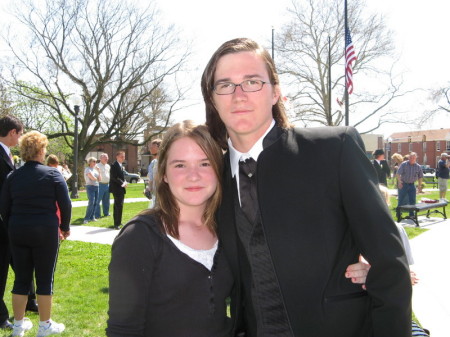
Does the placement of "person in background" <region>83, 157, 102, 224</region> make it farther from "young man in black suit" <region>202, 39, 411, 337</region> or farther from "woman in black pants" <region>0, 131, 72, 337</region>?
"young man in black suit" <region>202, 39, 411, 337</region>

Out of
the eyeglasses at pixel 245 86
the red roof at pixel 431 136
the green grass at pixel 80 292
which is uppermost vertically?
the red roof at pixel 431 136

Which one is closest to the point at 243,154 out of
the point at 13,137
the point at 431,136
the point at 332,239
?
the point at 332,239

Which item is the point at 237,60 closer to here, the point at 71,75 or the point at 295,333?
the point at 295,333

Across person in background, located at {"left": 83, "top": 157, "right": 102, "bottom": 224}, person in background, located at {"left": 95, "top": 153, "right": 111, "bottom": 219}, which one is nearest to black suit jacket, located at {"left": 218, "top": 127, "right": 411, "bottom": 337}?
person in background, located at {"left": 83, "top": 157, "right": 102, "bottom": 224}

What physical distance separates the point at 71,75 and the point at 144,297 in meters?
31.6

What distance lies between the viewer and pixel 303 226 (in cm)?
173

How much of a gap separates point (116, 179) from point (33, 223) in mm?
7358

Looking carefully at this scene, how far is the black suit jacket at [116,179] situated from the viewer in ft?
38.2

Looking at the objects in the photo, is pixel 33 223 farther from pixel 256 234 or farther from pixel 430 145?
pixel 430 145

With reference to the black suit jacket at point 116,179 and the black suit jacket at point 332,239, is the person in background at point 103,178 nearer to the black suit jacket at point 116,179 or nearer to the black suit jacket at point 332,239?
the black suit jacket at point 116,179

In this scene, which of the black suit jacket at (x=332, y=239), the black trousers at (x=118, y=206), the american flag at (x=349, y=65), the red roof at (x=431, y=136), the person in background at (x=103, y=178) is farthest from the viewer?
the red roof at (x=431, y=136)

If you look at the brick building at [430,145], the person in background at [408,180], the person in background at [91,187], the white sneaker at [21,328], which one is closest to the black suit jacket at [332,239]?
the white sneaker at [21,328]

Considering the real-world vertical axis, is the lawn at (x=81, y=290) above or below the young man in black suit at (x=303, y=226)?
below

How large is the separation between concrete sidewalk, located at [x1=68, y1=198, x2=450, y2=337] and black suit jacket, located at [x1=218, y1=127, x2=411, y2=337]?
3401 mm
